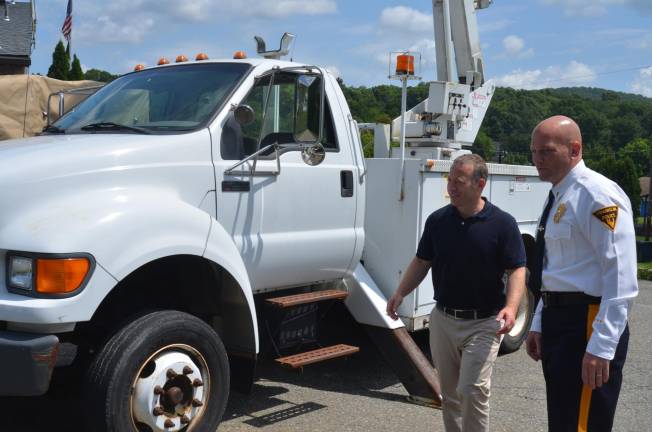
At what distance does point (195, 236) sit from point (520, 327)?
4.12 meters

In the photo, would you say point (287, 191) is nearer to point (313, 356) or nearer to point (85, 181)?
point (313, 356)

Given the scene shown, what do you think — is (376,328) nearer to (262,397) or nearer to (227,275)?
(262,397)

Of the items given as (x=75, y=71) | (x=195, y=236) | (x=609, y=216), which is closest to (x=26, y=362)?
(x=195, y=236)

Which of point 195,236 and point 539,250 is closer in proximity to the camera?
point 539,250

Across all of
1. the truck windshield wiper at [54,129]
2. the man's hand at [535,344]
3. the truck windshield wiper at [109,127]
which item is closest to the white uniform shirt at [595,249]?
the man's hand at [535,344]

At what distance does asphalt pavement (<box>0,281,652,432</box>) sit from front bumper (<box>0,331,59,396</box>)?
31.1 inches

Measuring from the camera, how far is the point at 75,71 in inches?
1064

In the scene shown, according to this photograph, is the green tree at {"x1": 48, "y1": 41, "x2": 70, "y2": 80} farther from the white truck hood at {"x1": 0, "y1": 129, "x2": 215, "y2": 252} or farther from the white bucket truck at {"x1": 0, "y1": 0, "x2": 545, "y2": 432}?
the white truck hood at {"x1": 0, "y1": 129, "x2": 215, "y2": 252}

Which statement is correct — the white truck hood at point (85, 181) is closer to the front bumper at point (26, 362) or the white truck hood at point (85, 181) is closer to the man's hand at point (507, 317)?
the front bumper at point (26, 362)

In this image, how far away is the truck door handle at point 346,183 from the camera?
5.38m

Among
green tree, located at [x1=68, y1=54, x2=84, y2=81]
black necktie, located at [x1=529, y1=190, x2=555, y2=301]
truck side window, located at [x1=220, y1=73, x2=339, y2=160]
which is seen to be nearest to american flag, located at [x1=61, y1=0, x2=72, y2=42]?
green tree, located at [x1=68, y1=54, x2=84, y2=81]

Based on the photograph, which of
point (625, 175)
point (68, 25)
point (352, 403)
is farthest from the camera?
point (625, 175)

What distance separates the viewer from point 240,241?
15.3 feet

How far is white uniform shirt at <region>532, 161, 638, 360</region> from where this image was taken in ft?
9.46
